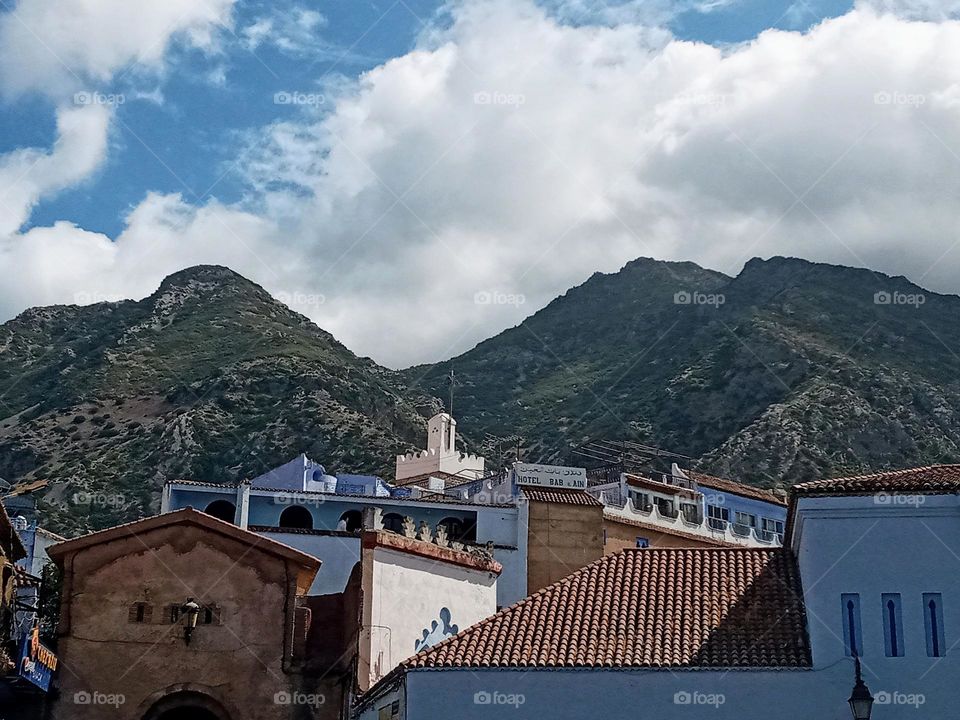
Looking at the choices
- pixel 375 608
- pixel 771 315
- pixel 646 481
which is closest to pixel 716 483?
pixel 646 481

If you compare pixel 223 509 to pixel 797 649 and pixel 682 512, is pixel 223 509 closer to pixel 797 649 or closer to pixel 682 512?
pixel 682 512

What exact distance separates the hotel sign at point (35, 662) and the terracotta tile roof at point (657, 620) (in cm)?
736

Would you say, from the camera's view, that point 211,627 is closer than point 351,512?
Yes

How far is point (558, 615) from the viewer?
76.0ft

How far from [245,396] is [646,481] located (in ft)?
157

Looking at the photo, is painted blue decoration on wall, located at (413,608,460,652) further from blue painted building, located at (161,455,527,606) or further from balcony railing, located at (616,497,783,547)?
balcony railing, located at (616,497,783,547)

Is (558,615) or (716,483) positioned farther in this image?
(716,483)

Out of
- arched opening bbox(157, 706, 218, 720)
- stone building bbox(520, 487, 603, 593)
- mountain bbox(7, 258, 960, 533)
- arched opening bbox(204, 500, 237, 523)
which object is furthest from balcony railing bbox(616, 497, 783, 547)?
mountain bbox(7, 258, 960, 533)

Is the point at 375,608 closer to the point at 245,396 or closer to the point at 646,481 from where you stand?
the point at 646,481

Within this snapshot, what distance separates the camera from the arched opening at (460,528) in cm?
4278

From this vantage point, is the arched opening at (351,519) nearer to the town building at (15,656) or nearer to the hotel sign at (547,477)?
the hotel sign at (547,477)

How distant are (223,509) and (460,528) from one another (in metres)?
8.71

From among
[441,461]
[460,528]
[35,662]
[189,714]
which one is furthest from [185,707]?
[441,461]

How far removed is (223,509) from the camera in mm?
43469
